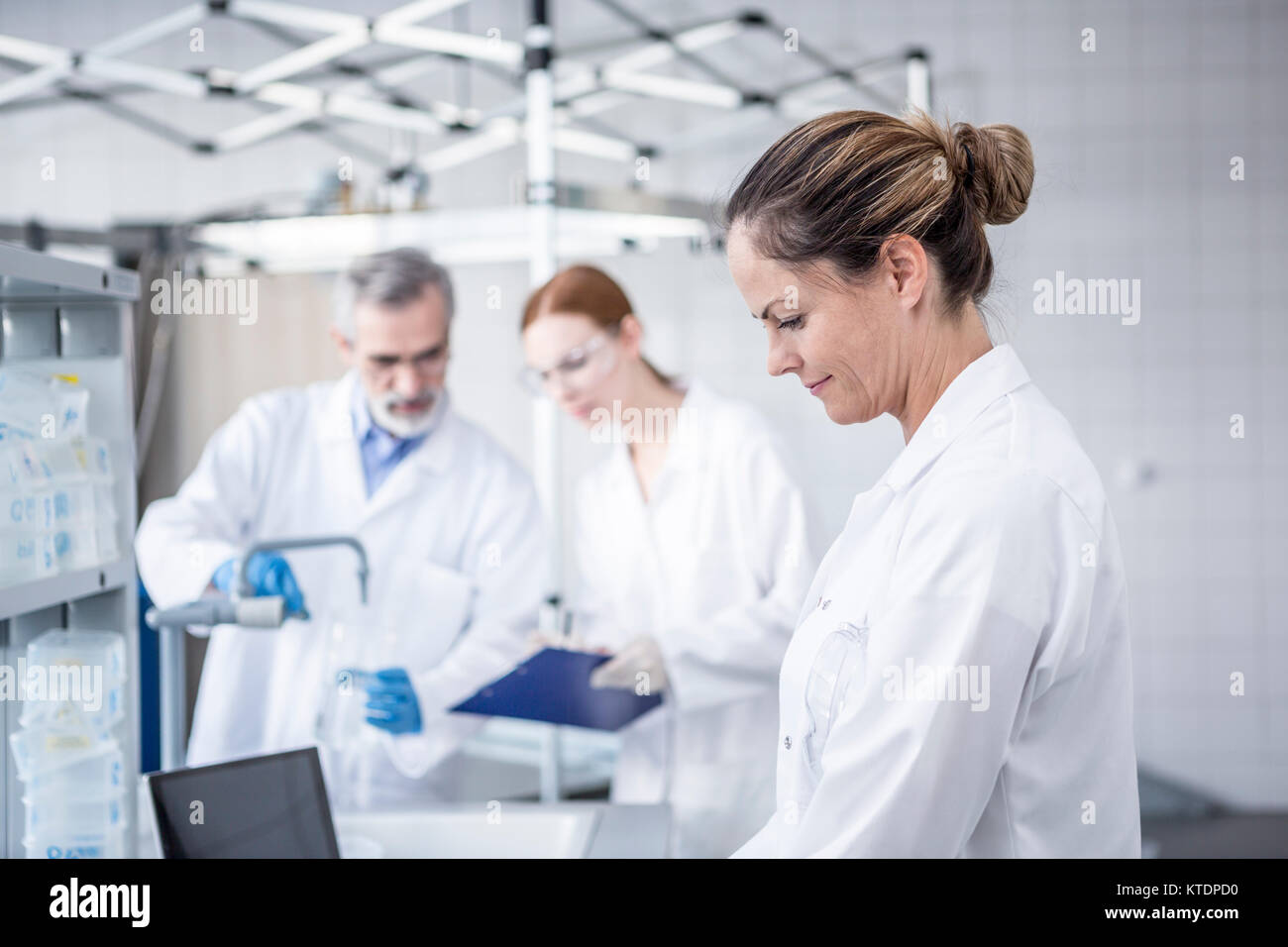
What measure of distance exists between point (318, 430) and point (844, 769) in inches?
50.9

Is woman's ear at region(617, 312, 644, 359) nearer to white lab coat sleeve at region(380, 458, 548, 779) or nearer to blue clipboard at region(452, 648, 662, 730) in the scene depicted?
white lab coat sleeve at region(380, 458, 548, 779)

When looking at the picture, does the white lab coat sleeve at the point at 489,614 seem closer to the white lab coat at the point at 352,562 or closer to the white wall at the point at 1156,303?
the white lab coat at the point at 352,562

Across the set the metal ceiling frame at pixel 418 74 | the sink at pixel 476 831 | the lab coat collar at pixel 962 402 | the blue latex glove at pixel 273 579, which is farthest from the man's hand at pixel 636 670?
the metal ceiling frame at pixel 418 74

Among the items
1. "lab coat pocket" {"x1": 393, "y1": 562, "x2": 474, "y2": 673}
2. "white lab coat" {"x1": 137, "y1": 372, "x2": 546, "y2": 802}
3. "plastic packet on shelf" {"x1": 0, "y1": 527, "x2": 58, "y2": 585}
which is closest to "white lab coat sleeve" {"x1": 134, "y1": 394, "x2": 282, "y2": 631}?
"white lab coat" {"x1": 137, "y1": 372, "x2": 546, "y2": 802}

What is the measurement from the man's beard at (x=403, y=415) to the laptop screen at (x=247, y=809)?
30.4 inches

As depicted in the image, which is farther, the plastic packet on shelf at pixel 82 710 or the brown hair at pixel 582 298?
the brown hair at pixel 582 298

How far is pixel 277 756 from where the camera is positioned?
1.01 m

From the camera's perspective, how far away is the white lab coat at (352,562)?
156 cm

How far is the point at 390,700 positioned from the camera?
4.66ft

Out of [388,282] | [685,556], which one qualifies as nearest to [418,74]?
[388,282]

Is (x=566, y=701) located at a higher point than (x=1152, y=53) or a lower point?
lower

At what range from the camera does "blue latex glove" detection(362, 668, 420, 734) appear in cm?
142

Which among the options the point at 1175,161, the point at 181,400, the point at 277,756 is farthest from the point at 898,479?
the point at 181,400
